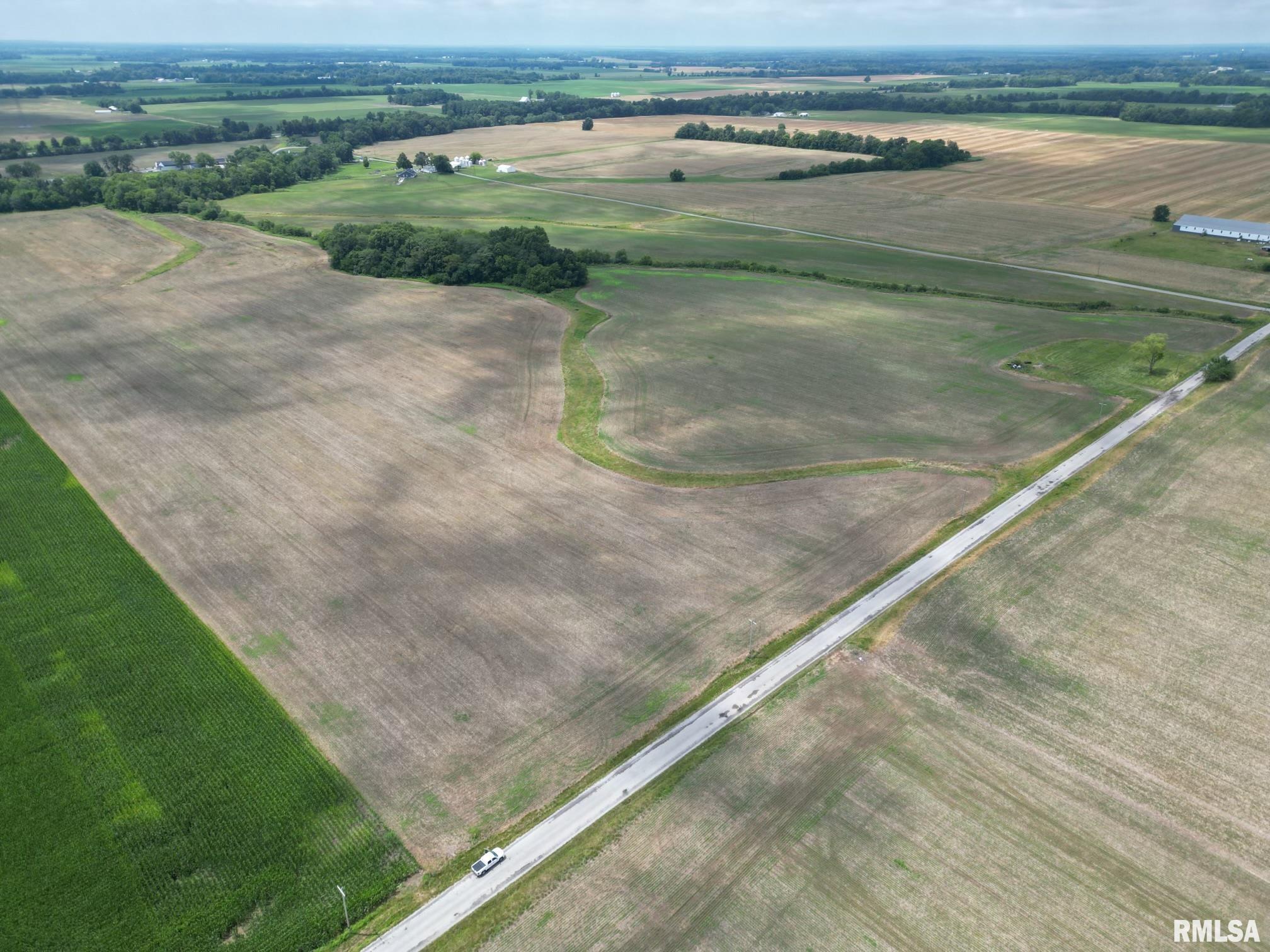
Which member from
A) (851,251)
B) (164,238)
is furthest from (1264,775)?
(164,238)

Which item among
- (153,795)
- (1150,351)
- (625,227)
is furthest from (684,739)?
(625,227)

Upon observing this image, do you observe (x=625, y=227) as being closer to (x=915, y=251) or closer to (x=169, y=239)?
(x=915, y=251)

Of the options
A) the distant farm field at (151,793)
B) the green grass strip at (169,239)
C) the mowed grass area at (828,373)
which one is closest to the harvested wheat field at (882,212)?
the mowed grass area at (828,373)

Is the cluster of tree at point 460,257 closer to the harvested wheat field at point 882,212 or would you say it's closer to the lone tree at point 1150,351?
the harvested wheat field at point 882,212

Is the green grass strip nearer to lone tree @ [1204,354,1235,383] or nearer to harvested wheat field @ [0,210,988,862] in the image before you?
harvested wheat field @ [0,210,988,862]

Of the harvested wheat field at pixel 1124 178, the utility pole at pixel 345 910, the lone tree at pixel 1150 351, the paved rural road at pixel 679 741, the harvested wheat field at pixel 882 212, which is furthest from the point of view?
the harvested wheat field at pixel 1124 178

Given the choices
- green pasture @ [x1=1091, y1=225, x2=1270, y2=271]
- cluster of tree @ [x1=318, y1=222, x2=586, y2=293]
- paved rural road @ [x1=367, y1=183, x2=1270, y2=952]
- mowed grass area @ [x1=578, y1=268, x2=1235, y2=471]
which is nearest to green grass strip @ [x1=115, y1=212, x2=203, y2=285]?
cluster of tree @ [x1=318, y1=222, x2=586, y2=293]
